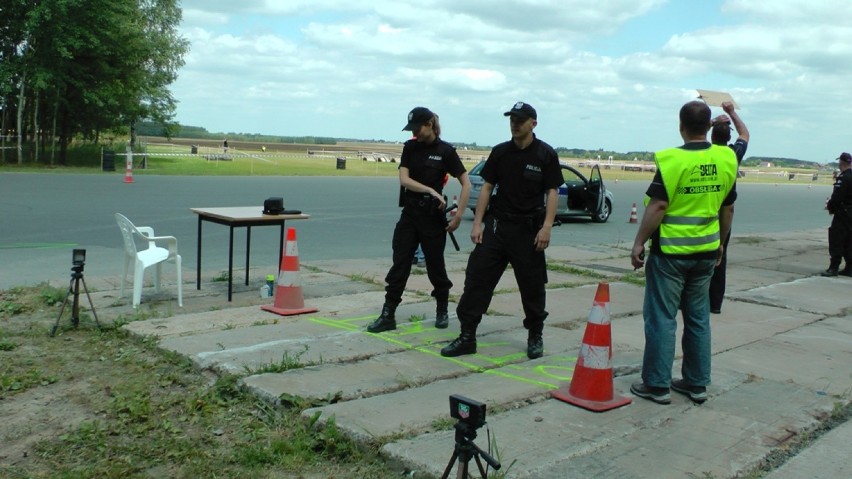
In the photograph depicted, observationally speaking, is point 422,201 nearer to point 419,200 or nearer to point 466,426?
point 419,200

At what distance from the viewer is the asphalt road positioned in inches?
433

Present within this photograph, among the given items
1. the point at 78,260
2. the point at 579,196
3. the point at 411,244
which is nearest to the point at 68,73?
the point at 579,196

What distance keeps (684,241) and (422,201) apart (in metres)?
2.32

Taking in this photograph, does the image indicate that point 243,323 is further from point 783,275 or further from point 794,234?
point 794,234

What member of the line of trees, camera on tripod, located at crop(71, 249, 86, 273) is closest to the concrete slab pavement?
camera on tripod, located at crop(71, 249, 86, 273)

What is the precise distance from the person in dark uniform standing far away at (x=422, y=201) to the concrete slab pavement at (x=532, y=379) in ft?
1.54

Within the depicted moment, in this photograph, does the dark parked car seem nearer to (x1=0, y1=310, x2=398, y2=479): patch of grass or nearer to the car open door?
the car open door

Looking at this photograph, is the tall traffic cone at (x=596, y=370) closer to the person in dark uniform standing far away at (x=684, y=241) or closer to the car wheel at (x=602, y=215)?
the person in dark uniform standing far away at (x=684, y=241)

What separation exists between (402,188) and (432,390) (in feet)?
6.79

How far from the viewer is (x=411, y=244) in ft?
22.0

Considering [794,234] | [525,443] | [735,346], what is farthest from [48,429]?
[794,234]

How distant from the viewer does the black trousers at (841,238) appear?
1210cm

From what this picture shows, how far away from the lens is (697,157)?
16.3 feet

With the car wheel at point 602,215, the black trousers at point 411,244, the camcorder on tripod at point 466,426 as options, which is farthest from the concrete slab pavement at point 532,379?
the car wheel at point 602,215
